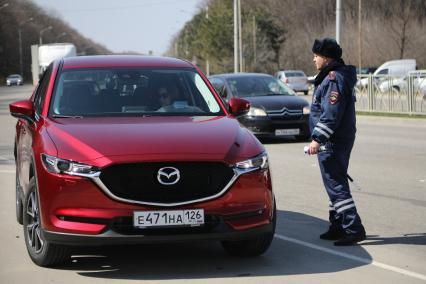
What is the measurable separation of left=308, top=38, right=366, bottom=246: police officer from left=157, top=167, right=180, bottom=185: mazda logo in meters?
1.51

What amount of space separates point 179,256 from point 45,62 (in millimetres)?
51274

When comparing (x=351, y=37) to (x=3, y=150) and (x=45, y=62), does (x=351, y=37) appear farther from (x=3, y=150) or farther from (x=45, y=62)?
(x=3, y=150)

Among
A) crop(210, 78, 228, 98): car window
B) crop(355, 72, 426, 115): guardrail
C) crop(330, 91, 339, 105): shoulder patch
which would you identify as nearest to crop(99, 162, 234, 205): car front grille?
crop(330, 91, 339, 105): shoulder patch

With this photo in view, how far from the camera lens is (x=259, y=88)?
64.4ft

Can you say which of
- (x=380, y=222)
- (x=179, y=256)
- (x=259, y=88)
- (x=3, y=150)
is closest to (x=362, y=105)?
(x=259, y=88)

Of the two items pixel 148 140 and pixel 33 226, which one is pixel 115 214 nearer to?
pixel 148 140

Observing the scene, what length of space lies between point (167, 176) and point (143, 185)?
0.58ft

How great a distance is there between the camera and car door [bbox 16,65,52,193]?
7.08 m

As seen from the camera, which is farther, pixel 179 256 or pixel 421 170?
pixel 421 170

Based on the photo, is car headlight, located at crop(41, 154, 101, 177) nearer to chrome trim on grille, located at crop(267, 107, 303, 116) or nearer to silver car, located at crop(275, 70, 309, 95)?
chrome trim on grille, located at crop(267, 107, 303, 116)

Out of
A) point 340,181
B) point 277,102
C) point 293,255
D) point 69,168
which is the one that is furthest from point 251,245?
point 277,102

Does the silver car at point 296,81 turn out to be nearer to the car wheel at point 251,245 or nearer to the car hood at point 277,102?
the car hood at point 277,102

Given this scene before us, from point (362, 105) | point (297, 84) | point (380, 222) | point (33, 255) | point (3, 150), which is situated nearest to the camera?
point (33, 255)

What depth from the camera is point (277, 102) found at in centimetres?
1842
